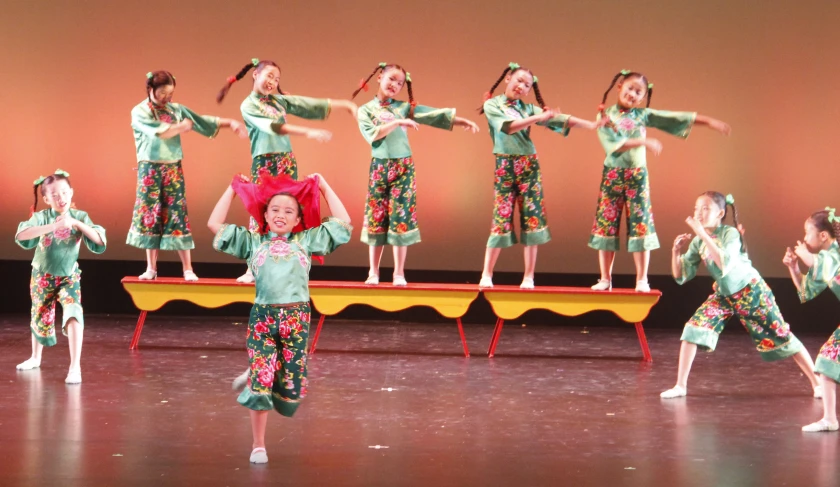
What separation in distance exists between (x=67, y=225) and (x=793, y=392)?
11.7 ft

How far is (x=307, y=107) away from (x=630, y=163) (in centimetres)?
179

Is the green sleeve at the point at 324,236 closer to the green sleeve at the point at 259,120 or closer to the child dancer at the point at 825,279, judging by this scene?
the green sleeve at the point at 259,120

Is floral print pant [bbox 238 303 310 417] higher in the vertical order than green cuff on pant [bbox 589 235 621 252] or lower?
lower

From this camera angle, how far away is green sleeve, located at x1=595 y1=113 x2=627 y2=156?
5820 millimetres

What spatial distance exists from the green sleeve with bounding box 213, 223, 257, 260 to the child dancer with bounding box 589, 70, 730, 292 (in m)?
2.49

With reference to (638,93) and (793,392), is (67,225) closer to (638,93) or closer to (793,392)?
(638,93)

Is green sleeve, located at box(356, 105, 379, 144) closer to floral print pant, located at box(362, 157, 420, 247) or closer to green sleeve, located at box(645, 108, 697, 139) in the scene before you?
floral print pant, located at box(362, 157, 420, 247)

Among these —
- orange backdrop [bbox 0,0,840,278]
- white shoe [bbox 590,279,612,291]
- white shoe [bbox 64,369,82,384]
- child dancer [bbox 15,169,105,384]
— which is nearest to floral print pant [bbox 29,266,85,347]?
child dancer [bbox 15,169,105,384]

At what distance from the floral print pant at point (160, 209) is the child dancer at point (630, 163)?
7.60 feet

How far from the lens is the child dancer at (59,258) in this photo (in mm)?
5148

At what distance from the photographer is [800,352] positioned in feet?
16.9

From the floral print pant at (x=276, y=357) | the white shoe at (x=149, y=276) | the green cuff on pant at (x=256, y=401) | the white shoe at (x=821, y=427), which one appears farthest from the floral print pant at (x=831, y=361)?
the white shoe at (x=149, y=276)

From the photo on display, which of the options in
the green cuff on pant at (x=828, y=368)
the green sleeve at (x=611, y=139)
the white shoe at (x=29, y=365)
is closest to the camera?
the green cuff on pant at (x=828, y=368)

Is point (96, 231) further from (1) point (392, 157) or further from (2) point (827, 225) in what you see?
(2) point (827, 225)
